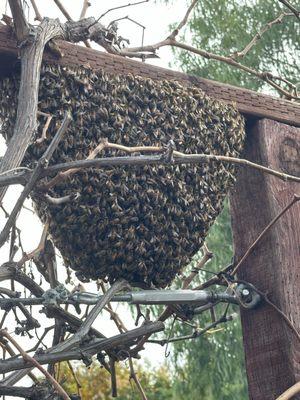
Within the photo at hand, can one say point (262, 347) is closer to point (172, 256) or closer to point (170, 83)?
point (172, 256)

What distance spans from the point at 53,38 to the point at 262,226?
2.41 ft

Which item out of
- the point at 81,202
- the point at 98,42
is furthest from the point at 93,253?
the point at 98,42

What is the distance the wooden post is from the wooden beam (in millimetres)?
37

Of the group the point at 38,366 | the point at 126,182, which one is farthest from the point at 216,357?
the point at 38,366

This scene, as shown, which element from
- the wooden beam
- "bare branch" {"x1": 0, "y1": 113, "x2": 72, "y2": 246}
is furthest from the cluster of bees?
"bare branch" {"x1": 0, "y1": 113, "x2": 72, "y2": 246}

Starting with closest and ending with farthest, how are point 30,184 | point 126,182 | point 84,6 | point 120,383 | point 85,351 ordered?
point 30,184 → point 85,351 → point 126,182 → point 84,6 → point 120,383

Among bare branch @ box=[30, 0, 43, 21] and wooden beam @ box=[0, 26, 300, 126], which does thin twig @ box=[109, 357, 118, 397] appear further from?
bare branch @ box=[30, 0, 43, 21]

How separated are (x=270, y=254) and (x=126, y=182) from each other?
1.46ft

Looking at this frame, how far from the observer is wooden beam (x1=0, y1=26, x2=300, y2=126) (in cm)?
228

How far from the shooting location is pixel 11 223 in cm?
197

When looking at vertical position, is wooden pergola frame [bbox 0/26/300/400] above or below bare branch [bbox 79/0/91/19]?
below

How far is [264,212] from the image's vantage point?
2.60 m

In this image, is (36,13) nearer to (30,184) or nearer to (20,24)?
(20,24)

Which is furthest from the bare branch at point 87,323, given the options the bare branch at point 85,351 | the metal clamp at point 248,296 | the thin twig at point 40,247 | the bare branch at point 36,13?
the bare branch at point 36,13
